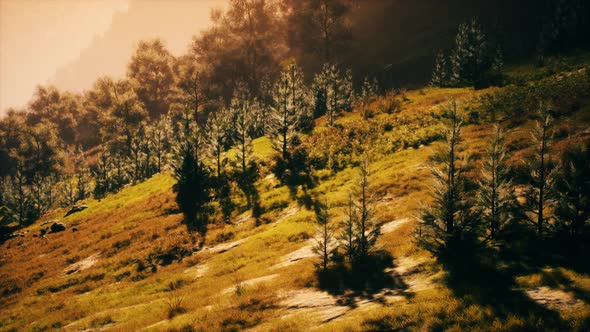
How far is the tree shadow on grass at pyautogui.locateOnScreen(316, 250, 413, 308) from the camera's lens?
12508 mm

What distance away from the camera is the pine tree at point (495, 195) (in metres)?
13.1

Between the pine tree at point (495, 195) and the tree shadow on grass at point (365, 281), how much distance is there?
4.56 m

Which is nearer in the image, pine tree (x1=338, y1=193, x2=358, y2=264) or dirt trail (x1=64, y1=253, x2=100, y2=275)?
pine tree (x1=338, y1=193, x2=358, y2=264)

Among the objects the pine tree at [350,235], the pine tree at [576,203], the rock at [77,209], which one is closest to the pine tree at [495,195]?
the pine tree at [576,203]

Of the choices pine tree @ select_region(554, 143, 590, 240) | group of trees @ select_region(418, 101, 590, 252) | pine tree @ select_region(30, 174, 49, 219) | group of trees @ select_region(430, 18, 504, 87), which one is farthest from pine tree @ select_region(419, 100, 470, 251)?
pine tree @ select_region(30, 174, 49, 219)

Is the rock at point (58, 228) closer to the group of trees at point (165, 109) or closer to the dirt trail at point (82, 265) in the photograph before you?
the dirt trail at point (82, 265)

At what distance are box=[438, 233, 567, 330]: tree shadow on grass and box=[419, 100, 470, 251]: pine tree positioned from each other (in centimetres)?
55

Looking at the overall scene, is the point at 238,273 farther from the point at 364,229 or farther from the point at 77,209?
the point at 77,209

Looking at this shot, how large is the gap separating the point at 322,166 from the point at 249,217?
8832 millimetres

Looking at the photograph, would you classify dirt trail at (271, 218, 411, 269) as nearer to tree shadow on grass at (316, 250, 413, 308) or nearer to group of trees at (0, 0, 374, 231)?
tree shadow on grass at (316, 250, 413, 308)

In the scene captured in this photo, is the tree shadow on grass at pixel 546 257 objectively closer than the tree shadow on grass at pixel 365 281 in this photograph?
Yes

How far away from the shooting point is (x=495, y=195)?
13234mm

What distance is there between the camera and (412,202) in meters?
19.1

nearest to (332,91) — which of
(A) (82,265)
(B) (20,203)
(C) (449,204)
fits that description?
(C) (449,204)
